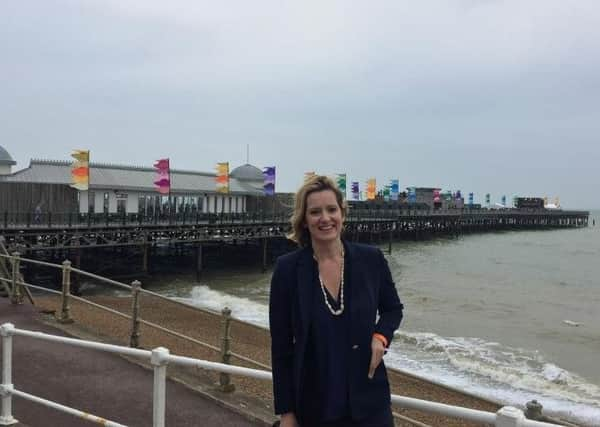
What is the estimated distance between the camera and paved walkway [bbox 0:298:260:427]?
524 cm

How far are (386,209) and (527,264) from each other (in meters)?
25.2

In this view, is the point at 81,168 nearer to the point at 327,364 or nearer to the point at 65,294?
the point at 65,294

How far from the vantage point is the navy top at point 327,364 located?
2289 millimetres

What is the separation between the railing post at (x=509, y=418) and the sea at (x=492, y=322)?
5746mm

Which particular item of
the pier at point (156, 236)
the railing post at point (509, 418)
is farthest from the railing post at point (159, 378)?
the pier at point (156, 236)

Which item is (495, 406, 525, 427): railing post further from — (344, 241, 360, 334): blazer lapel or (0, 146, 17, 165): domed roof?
(0, 146, 17, 165): domed roof

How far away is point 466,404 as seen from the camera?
1024cm

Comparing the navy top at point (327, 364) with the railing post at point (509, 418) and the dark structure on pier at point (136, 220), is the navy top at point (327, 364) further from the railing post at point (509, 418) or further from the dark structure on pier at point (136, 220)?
the dark structure on pier at point (136, 220)

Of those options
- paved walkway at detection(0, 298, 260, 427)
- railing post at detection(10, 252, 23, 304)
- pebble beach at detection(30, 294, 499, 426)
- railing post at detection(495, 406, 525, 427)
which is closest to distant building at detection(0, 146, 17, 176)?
pebble beach at detection(30, 294, 499, 426)

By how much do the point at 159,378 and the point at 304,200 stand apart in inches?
76.1

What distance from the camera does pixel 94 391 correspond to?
19.1 feet

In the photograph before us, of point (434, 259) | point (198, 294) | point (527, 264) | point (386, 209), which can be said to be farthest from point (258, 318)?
point (386, 209)

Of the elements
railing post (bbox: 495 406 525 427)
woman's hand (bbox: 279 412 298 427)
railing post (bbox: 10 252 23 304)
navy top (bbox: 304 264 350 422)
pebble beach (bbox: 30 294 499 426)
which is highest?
navy top (bbox: 304 264 350 422)

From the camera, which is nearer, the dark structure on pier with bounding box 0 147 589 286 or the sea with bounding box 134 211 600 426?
the sea with bounding box 134 211 600 426
